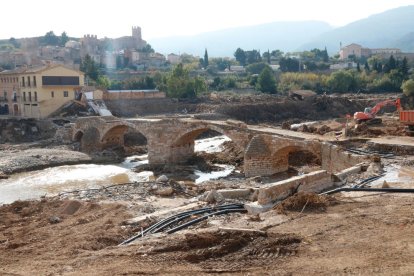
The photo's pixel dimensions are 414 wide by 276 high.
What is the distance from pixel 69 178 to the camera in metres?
30.7

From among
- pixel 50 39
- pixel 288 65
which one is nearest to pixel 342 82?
pixel 288 65

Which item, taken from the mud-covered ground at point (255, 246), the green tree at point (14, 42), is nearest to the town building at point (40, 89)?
the mud-covered ground at point (255, 246)

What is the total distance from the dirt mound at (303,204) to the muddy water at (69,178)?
1525 centimetres

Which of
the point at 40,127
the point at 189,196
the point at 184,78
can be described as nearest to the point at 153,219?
the point at 189,196

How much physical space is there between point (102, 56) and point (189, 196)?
108 metres

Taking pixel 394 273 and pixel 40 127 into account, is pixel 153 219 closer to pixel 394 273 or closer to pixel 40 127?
pixel 394 273

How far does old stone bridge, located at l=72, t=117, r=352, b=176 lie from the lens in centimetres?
2852

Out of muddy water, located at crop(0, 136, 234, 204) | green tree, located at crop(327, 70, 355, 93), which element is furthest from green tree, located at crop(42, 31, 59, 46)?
muddy water, located at crop(0, 136, 234, 204)

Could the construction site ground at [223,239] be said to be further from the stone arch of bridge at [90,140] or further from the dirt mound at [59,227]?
the stone arch of bridge at [90,140]

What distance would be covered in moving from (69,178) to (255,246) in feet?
70.8

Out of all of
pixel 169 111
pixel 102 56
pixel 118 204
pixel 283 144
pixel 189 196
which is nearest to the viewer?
pixel 118 204

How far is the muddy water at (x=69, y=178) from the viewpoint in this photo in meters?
27.0

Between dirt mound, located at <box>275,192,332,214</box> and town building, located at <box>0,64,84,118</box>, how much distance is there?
3856 cm

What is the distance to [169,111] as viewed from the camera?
59.8 m
